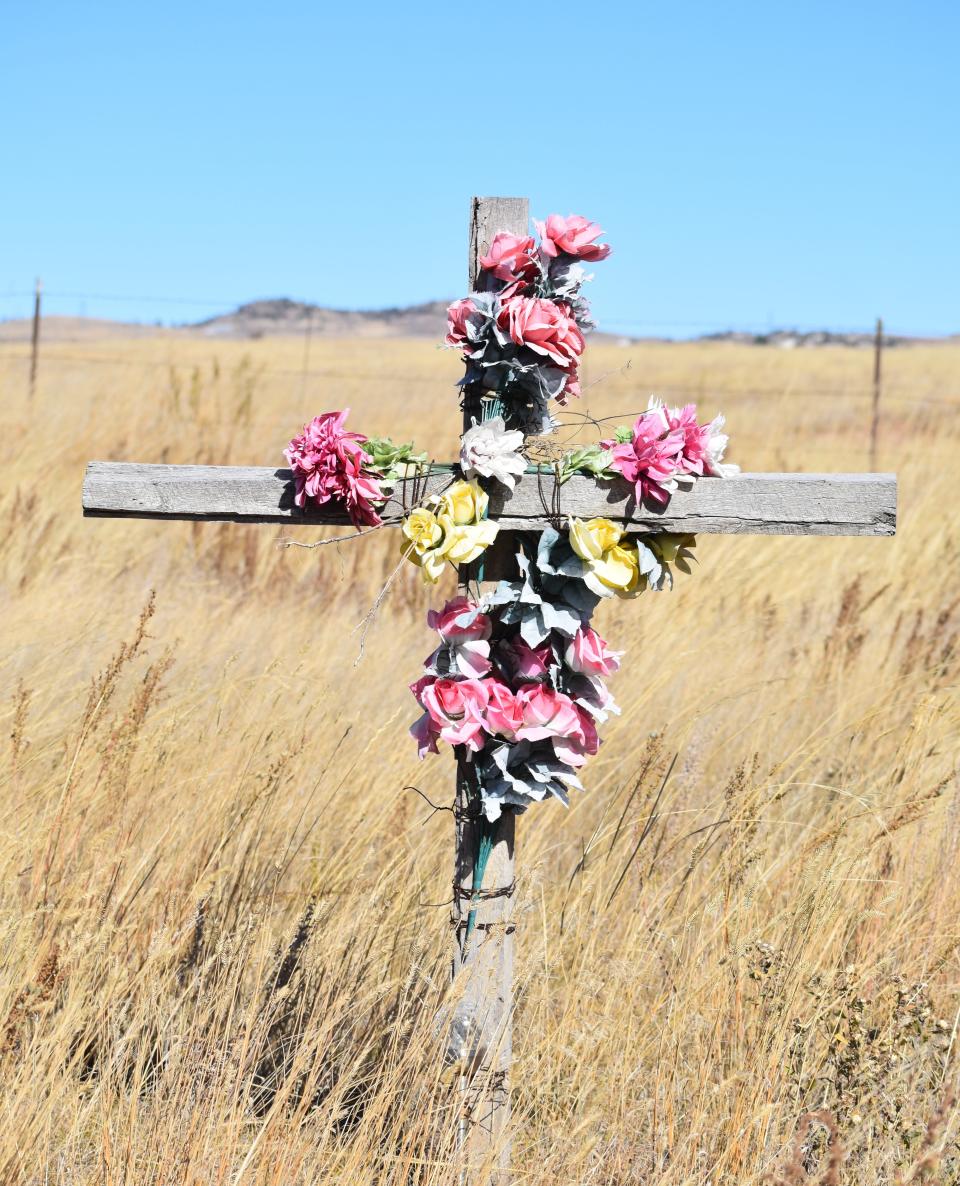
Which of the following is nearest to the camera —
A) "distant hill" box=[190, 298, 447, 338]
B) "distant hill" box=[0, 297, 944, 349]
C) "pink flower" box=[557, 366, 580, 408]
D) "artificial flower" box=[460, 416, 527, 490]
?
"artificial flower" box=[460, 416, 527, 490]

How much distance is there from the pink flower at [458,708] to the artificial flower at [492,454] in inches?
13.4

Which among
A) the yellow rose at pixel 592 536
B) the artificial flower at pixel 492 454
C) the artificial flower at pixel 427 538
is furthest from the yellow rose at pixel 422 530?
the yellow rose at pixel 592 536

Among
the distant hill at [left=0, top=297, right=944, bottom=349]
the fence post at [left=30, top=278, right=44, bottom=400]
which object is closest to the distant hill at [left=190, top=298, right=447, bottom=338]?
the distant hill at [left=0, top=297, right=944, bottom=349]

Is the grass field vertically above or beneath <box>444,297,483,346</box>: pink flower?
beneath

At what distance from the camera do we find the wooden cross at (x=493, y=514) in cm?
200

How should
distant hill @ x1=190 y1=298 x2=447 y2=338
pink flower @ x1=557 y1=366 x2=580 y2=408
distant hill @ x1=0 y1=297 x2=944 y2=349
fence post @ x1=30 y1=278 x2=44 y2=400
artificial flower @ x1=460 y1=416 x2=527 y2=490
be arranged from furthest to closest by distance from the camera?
distant hill @ x1=190 y1=298 x2=447 y2=338, distant hill @ x1=0 y1=297 x2=944 y2=349, fence post @ x1=30 y1=278 x2=44 y2=400, pink flower @ x1=557 y1=366 x2=580 y2=408, artificial flower @ x1=460 y1=416 x2=527 y2=490

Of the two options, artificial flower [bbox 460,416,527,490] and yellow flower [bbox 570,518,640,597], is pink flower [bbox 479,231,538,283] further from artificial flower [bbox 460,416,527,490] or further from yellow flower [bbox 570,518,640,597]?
yellow flower [bbox 570,518,640,597]

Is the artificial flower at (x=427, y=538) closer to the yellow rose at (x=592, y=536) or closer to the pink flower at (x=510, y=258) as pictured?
the yellow rose at (x=592, y=536)

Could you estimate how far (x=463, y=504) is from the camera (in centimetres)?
192

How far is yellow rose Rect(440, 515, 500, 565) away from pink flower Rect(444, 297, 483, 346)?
311 mm

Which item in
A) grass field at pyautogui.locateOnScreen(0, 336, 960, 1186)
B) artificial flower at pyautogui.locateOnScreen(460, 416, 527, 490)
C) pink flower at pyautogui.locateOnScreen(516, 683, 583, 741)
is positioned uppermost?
artificial flower at pyautogui.locateOnScreen(460, 416, 527, 490)

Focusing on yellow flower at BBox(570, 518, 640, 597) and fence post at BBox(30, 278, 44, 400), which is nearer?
yellow flower at BBox(570, 518, 640, 597)

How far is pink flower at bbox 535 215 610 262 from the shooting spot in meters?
1.96

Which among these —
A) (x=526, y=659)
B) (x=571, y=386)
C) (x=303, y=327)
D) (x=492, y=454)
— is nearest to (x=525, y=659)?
(x=526, y=659)
